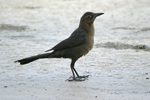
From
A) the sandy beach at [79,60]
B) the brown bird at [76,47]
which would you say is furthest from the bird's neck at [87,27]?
the sandy beach at [79,60]

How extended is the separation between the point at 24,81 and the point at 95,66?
1.77 metres

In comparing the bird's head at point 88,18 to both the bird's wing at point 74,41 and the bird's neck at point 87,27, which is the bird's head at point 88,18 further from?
the bird's wing at point 74,41

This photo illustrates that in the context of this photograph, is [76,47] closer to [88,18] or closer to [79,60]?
[88,18]

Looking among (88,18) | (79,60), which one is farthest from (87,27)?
(79,60)

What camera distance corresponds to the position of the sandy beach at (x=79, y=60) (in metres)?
5.80

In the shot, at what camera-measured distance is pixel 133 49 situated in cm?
916

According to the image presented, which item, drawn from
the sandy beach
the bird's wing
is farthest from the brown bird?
the sandy beach

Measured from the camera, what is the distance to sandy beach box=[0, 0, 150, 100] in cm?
580

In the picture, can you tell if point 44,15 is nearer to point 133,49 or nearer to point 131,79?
point 133,49

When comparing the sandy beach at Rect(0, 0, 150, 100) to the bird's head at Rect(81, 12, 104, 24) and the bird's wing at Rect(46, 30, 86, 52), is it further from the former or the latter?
the bird's head at Rect(81, 12, 104, 24)

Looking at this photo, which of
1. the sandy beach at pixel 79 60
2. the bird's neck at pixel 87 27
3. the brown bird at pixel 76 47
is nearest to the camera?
the sandy beach at pixel 79 60

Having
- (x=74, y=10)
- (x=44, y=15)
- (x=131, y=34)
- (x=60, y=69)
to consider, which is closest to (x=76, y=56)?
(x=60, y=69)

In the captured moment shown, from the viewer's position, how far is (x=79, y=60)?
26.7ft

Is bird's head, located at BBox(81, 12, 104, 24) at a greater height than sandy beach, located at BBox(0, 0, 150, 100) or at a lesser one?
greater
